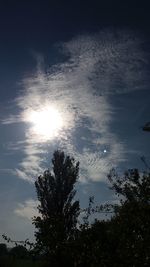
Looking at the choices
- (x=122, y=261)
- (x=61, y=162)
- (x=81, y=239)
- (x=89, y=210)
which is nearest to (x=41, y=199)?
(x=61, y=162)

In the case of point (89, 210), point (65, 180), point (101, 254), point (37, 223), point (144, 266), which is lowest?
point (144, 266)

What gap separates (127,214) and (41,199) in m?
17.2

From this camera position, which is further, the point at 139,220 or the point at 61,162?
the point at 61,162

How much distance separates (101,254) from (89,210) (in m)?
5.43

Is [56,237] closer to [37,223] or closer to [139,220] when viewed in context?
[37,223]

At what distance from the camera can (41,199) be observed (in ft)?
90.9

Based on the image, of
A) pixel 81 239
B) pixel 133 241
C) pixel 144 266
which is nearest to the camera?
pixel 144 266

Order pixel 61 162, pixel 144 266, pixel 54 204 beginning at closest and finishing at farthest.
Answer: pixel 144 266 → pixel 54 204 → pixel 61 162

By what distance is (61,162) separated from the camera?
2967 cm

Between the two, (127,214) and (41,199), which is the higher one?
(41,199)

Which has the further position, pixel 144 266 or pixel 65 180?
pixel 65 180

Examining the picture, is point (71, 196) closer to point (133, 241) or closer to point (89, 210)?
point (89, 210)

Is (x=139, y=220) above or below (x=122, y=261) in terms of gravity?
above

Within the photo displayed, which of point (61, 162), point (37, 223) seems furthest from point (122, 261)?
point (61, 162)
